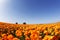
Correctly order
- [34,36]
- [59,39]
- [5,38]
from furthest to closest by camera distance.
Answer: [5,38] < [34,36] < [59,39]

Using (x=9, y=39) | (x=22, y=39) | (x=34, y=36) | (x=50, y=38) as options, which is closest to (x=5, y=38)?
(x=9, y=39)

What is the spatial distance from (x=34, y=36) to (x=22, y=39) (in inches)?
37.7

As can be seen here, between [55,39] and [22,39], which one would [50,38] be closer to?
[55,39]

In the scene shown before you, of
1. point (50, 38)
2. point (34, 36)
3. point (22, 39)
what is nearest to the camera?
point (50, 38)

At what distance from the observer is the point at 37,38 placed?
7.03 ft

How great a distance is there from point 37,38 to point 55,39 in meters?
0.42

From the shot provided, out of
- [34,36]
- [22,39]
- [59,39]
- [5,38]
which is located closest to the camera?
[59,39]

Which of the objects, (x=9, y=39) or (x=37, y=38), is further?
(x=9, y=39)

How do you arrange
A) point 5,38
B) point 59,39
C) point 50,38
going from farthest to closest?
point 5,38, point 59,39, point 50,38

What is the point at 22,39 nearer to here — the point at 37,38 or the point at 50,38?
the point at 37,38

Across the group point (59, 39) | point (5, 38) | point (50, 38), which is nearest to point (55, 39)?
point (50, 38)

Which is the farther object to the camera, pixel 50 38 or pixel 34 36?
pixel 34 36

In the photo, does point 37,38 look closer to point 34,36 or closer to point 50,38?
point 34,36

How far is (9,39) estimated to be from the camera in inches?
90.4
